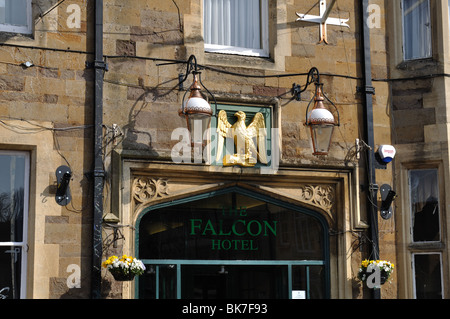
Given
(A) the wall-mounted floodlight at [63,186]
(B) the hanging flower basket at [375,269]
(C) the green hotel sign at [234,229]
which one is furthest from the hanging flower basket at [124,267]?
(B) the hanging flower basket at [375,269]

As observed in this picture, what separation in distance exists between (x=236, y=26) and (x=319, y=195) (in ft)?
8.53

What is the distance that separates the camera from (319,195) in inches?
472

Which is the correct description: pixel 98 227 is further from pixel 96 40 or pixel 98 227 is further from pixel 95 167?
pixel 96 40

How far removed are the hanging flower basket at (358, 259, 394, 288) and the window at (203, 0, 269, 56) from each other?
319 cm

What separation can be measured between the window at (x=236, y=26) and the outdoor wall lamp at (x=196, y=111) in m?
0.95

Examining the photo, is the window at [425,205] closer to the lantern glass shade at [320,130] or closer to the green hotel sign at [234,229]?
the lantern glass shade at [320,130]

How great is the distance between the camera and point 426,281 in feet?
39.3

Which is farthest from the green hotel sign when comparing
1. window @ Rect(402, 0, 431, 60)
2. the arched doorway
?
window @ Rect(402, 0, 431, 60)

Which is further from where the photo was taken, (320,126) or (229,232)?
(229,232)

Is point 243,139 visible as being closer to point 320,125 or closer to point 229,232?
point 320,125

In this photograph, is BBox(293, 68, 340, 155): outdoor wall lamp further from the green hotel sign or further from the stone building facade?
the green hotel sign

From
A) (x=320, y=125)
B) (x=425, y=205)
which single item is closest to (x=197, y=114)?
(x=320, y=125)
